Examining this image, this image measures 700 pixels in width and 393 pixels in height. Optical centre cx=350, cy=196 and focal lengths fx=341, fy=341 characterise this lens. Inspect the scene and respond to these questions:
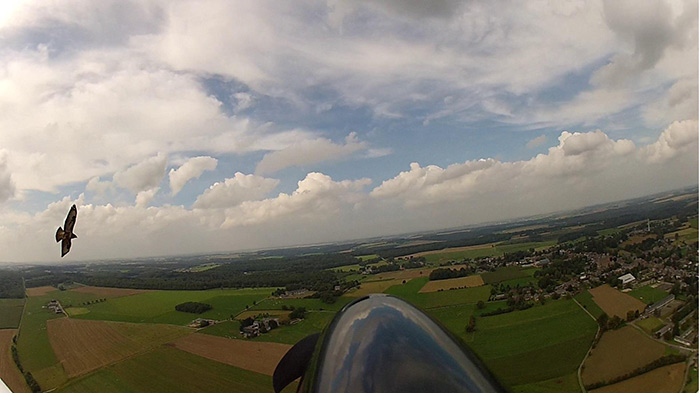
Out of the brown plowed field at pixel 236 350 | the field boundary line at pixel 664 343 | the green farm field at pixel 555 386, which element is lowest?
the green farm field at pixel 555 386

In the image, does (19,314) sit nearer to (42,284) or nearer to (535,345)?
(42,284)

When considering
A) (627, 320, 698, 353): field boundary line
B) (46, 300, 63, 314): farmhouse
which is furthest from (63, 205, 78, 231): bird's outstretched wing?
(627, 320, 698, 353): field boundary line

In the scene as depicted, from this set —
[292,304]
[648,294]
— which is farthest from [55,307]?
[648,294]

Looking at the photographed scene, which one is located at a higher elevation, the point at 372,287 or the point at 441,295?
the point at 372,287

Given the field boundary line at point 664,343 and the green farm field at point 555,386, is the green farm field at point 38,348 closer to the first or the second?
the green farm field at point 555,386

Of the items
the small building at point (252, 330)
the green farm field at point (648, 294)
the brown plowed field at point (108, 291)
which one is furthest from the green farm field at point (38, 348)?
the green farm field at point (648, 294)

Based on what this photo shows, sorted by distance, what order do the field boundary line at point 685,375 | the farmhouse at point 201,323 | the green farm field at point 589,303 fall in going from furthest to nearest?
the farmhouse at point 201,323 → the green farm field at point 589,303 → the field boundary line at point 685,375

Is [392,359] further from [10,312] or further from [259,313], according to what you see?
[10,312]
